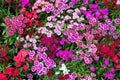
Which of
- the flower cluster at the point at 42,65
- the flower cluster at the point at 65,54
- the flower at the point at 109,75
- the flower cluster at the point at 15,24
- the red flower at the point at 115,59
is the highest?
the flower cluster at the point at 15,24

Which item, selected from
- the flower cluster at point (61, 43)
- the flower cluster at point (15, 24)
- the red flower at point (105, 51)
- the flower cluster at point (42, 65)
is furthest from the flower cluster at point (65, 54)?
the flower cluster at point (15, 24)

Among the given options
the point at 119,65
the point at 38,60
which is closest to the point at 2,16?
the point at 38,60

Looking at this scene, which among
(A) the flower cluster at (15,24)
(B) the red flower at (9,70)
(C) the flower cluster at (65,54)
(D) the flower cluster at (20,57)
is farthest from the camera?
(A) the flower cluster at (15,24)

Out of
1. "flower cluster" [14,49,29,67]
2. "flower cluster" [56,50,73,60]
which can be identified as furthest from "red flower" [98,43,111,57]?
"flower cluster" [14,49,29,67]

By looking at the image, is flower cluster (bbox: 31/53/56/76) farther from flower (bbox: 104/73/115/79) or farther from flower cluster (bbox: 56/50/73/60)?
flower (bbox: 104/73/115/79)

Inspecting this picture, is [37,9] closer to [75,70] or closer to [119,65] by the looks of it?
[75,70]

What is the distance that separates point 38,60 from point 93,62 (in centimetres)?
80

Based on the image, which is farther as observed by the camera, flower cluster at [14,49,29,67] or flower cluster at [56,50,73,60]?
flower cluster at [56,50,73,60]

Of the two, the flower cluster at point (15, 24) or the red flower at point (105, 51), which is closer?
the red flower at point (105, 51)

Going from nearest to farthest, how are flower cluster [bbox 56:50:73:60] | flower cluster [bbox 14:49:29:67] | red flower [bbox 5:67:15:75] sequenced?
red flower [bbox 5:67:15:75]
flower cluster [bbox 14:49:29:67]
flower cluster [bbox 56:50:73:60]

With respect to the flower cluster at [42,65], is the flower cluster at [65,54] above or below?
above

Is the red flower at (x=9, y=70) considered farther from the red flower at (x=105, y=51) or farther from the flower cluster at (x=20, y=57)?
the red flower at (x=105, y=51)

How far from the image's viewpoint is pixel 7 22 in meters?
5.54

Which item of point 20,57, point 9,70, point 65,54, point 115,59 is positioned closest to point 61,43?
point 65,54
